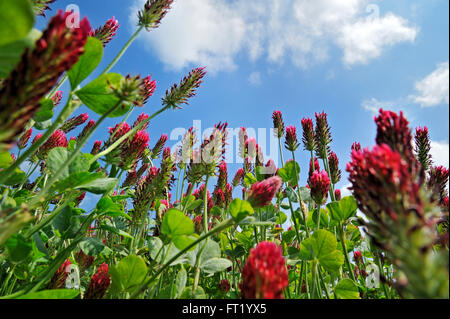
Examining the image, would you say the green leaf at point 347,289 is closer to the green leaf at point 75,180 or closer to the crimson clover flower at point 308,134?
the green leaf at point 75,180

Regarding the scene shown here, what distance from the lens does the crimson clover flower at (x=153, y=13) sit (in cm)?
153

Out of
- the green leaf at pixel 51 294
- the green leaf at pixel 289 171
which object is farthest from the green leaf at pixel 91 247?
the green leaf at pixel 289 171

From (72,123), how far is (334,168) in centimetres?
219

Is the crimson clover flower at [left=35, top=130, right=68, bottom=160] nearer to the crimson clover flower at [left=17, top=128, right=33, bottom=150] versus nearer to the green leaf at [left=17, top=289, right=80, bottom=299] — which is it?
the crimson clover flower at [left=17, top=128, right=33, bottom=150]

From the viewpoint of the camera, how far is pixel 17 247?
85 cm

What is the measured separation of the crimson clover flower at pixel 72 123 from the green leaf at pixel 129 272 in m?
1.51

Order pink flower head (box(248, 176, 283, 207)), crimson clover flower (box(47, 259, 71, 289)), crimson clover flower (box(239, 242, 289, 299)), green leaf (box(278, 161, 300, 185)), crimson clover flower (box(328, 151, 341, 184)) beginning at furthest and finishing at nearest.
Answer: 1. crimson clover flower (box(328, 151, 341, 184))
2. green leaf (box(278, 161, 300, 185))
3. crimson clover flower (box(47, 259, 71, 289))
4. pink flower head (box(248, 176, 283, 207))
5. crimson clover flower (box(239, 242, 289, 299))

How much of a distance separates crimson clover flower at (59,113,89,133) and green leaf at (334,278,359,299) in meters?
2.07

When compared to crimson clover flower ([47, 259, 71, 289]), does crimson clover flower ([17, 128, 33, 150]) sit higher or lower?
higher

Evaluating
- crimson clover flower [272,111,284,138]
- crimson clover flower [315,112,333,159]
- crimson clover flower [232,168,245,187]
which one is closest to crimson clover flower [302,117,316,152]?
crimson clover flower [315,112,333,159]

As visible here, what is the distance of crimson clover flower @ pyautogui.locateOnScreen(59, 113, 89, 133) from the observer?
2122 millimetres

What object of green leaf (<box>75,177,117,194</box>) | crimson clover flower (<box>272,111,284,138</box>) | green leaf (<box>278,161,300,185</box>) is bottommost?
green leaf (<box>75,177,117,194</box>)

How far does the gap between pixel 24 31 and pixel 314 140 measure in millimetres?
2320
